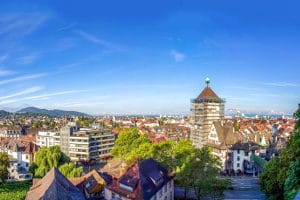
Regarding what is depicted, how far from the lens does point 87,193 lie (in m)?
45.0

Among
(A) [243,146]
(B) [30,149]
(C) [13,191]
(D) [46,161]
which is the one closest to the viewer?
(C) [13,191]

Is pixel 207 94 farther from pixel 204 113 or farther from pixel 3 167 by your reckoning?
pixel 3 167

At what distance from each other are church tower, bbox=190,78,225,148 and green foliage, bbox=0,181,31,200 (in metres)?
40.2

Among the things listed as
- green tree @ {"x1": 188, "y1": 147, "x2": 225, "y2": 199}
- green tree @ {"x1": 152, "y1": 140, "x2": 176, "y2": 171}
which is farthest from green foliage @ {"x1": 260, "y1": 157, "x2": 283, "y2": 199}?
green tree @ {"x1": 152, "y1": 140, "x2": 176, "y2": 171}

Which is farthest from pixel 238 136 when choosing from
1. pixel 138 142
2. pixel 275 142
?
pixel 138 142

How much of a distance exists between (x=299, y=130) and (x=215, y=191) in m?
12.4

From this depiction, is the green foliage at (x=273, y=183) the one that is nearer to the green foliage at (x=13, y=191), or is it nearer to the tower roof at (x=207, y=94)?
the green foliage at (x=13, y=191)

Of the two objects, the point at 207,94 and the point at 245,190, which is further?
the point at 207,94

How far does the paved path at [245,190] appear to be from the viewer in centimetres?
4731

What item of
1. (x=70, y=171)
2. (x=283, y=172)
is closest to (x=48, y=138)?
(x=70, y=171)

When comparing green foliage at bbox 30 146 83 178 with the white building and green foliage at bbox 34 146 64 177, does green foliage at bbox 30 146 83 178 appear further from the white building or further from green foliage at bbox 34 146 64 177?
the white building

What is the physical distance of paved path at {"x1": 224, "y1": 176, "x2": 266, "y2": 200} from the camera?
155 ft

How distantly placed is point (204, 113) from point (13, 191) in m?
45.6

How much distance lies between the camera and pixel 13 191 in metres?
57.1
